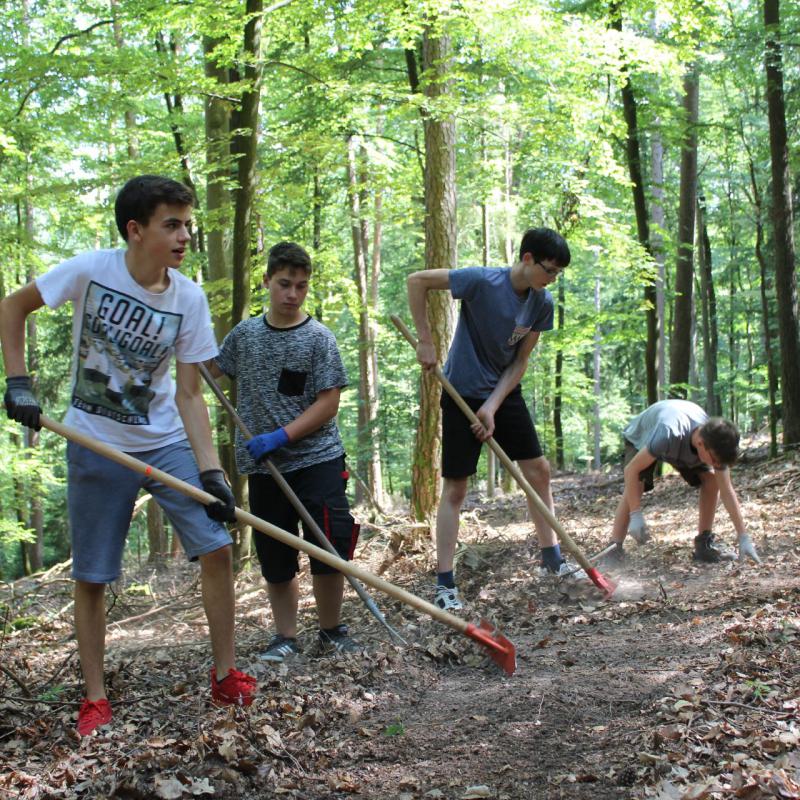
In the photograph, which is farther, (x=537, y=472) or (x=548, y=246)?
(x=537, y=472)

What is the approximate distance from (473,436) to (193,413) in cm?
224

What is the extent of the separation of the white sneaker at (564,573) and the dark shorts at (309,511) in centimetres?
175

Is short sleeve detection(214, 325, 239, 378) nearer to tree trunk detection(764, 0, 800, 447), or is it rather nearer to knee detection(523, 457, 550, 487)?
knee detection(523, 457, 550, 487)

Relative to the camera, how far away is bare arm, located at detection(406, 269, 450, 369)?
5.23m

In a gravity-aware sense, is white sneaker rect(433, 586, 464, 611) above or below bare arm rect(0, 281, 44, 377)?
below

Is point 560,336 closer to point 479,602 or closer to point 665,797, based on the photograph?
point 479,602

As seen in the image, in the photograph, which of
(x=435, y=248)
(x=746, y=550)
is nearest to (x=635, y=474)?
(x=746, y=550)

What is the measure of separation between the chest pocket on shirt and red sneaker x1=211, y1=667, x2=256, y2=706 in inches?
64.5

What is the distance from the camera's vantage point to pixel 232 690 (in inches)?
138

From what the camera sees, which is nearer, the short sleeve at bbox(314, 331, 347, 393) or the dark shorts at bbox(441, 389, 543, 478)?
the short sleeve at bbox(314, 331, 347, 393)

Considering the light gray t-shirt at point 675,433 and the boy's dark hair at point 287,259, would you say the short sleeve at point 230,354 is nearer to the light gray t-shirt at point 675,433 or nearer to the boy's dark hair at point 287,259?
the boy's dark hair at point 287,259

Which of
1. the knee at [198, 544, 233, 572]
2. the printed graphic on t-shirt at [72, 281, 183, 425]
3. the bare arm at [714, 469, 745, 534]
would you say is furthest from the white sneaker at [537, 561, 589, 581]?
the printed graphic on t-shirt at [72, 281, 183, 425]

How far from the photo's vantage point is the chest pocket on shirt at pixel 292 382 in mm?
4590

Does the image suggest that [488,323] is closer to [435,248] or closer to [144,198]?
[144,198]
